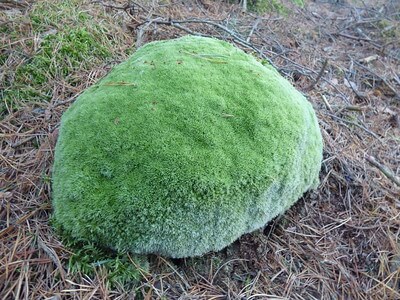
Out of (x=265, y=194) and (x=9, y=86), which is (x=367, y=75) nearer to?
(x=265, y=194)

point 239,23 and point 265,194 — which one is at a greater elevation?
point 265,194

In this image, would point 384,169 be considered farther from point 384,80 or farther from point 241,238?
point 384,80

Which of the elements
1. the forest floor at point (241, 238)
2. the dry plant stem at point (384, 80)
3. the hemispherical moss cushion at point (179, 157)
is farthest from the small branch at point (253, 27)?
the hemispherical moss cushion at point (179, 157)

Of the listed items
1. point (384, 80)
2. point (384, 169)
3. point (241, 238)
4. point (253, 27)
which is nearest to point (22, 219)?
point (241, 238)

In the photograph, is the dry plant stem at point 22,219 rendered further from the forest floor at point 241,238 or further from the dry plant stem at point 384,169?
the dry plant stem at point 384,169

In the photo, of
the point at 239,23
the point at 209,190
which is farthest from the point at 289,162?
the point at 239,23
